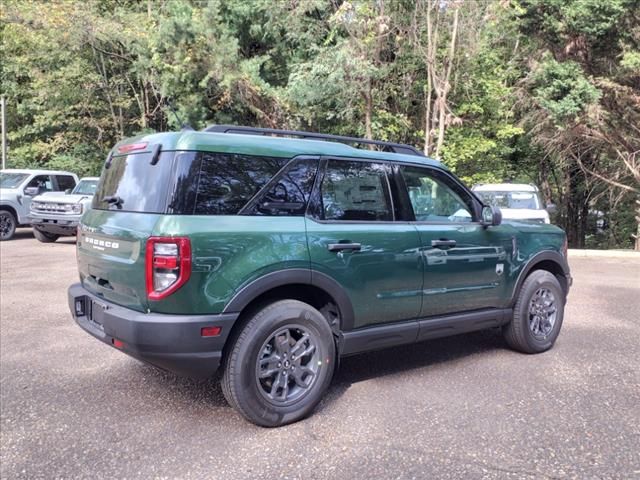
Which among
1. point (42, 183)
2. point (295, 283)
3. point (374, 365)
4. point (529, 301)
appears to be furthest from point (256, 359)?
point (42, 183)

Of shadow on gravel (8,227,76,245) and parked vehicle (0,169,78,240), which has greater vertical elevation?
parked vehicle (0,169,78,240)

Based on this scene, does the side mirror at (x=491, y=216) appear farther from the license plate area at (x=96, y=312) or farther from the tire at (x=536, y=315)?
the license plate area at (x=96, y=312)

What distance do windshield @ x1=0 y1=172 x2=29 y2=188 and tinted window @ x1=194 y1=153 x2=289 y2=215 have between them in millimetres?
A: 13589

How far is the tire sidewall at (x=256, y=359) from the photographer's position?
332 cm

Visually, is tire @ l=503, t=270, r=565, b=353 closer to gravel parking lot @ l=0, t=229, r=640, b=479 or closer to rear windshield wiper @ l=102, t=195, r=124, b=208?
gravel parking lot @ l=0, t=229, r=640, b=479

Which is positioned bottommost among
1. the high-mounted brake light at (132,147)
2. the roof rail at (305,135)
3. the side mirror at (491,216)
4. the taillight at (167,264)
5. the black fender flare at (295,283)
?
the black fender flare at (295,283)

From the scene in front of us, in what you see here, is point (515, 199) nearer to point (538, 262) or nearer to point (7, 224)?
point (538, 262)

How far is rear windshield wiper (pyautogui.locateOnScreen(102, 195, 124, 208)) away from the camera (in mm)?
3637

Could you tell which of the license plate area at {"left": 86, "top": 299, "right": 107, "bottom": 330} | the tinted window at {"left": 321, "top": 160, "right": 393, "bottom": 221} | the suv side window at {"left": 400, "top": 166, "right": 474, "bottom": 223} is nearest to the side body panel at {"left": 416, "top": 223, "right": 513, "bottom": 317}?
the suv side window at {"left": 400, "top": 166, "right": 474, "bottom": 223}

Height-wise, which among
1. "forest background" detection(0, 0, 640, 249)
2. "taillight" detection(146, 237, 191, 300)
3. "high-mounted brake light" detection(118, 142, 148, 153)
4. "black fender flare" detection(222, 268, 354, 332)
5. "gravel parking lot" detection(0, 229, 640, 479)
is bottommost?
"gravel parking lot" detection(0, 229, 640, 479)

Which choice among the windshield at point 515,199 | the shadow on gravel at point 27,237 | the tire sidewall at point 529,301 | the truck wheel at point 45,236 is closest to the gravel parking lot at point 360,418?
the tire sidewall at point 529,301

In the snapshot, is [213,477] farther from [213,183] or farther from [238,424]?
[213,183]

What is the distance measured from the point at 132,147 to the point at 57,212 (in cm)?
1081

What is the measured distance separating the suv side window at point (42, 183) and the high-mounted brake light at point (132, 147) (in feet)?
41.5
